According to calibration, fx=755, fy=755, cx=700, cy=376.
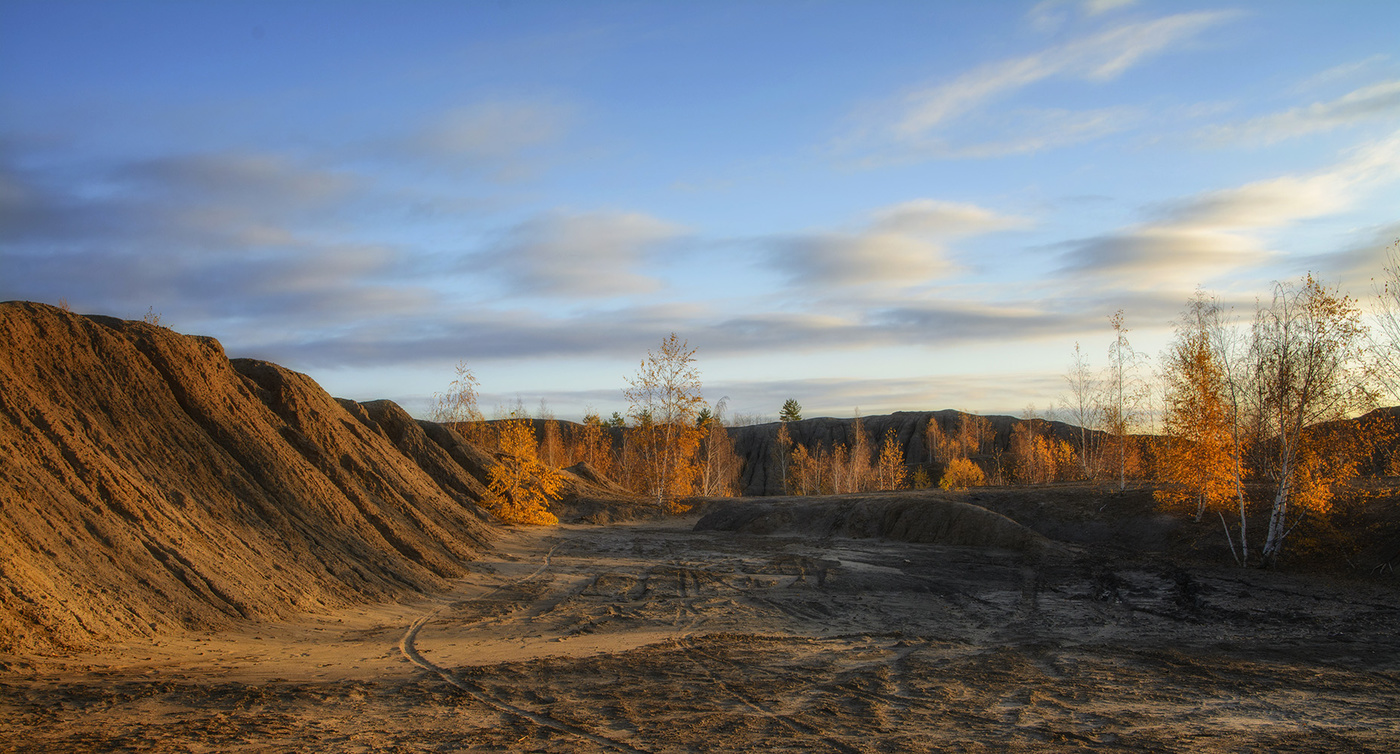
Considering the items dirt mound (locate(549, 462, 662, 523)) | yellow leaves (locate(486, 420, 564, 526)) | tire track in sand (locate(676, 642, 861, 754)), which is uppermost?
yellow leaves (locate(486, 420, 564, 526))

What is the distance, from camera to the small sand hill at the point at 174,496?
1113 cm

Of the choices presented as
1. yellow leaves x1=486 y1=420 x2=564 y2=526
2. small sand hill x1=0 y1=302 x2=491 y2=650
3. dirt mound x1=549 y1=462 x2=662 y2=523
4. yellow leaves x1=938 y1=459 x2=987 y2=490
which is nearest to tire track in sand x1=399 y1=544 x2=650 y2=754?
small sand hill x1=0 y1=302 x2=491 y2=650

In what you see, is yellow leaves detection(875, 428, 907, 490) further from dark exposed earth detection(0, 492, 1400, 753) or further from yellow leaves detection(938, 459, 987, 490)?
dark exposed earth detection(0, 492, 1400, 753)

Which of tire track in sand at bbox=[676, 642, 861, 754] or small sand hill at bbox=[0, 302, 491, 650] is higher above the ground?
small sand hill at bbox=[0, 302, 491, 650]

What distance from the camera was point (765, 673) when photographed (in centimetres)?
1062

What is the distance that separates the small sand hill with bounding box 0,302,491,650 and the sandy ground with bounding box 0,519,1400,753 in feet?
3.13

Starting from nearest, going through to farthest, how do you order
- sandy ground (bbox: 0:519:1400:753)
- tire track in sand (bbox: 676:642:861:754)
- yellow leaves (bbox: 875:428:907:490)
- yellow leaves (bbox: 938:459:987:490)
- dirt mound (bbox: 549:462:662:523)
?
tire track in sand (bbox: 676:642:861:754), sandy ground (bbox: 0:519:1400:753), dirt mound (bbox: 549:462:662:523), yellow leaves (bbox: 938:459:987:490), yellow leaves (bbox: 875:428:907:490)

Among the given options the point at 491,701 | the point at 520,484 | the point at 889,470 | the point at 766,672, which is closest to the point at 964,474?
the point at 889,470

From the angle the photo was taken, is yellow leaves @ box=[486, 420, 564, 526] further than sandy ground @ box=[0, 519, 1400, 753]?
Yes

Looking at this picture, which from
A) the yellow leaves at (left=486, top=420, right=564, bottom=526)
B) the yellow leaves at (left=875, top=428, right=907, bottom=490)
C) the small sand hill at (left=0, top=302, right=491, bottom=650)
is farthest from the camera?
the yellow leaves at (left=875, top=428, right=907, bottom=490)

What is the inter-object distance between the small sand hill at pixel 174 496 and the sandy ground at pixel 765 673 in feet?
3.13

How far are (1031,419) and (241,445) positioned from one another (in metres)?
93.9

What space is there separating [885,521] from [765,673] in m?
21.4

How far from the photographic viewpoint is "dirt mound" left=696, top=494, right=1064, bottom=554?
86.1 ft
